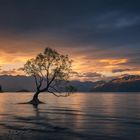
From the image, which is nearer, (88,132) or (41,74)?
(88,132)

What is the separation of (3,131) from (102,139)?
1449 cm

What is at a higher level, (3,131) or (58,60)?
(58,60)

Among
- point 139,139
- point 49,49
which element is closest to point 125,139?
point 139,139

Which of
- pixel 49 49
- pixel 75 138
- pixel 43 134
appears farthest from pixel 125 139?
pixel 49 49

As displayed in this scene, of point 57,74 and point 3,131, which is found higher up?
point 57,74

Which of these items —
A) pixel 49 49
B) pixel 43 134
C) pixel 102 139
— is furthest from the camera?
pixel 49 49

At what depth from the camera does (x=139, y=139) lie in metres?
40.5

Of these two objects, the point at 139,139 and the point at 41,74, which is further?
the point at 41,74

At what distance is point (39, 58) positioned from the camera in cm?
12588

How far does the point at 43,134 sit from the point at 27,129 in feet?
17.1

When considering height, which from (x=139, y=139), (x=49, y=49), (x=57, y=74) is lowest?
(x=139, y=139)

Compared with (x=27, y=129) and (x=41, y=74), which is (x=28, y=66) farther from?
(x=27, y=129)

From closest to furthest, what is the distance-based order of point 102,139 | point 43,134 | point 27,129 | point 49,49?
point 102,139 < point 43,134 < point 27,129 < point 49,49

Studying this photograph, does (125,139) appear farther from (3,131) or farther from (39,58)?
(39,58)
